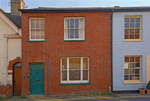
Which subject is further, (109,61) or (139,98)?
(109,61)

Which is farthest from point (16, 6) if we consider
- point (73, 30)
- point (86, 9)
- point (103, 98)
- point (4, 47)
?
point (103, 98)

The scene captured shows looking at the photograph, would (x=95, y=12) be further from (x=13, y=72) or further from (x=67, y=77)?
(x=13, y=72)

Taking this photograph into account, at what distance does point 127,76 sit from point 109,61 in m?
1.82

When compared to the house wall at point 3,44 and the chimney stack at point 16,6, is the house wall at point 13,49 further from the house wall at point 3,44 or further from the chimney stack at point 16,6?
the chimney stack at point 16,6

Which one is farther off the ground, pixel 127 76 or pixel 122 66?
pixel 122 66

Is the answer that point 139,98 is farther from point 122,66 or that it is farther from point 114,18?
point 114,18

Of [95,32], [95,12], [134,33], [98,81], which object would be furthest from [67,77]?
[134,33]

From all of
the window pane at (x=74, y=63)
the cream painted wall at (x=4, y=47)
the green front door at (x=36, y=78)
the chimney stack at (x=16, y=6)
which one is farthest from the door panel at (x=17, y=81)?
the chimney stack at (x=16, y=6)

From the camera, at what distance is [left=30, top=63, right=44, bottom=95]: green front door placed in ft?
31.9

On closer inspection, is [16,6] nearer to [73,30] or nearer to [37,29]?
[37,29]

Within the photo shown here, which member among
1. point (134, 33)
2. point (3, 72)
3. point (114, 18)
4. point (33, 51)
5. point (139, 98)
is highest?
point (114, 18)

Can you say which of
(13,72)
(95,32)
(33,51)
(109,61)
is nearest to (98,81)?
(109,61)

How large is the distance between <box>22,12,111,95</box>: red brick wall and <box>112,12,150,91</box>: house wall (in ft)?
1.46

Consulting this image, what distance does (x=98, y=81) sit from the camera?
9.84 meters
